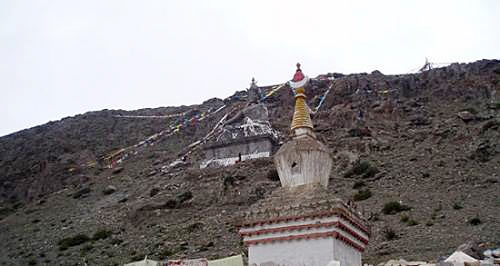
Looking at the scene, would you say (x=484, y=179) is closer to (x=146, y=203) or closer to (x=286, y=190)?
(x=146, y=203)

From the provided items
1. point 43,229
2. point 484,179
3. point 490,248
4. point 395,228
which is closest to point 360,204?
point 395,228

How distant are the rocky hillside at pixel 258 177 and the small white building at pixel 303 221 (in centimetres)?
2019

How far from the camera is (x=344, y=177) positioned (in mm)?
49469

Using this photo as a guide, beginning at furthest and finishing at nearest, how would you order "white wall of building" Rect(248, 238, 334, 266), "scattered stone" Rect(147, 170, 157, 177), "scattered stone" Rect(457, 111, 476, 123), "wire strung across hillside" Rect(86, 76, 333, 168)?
1. "wire strung across hillside" Rect(86, 76, 333, 168)
2. "scattered stone" Rect(147, 170, 157, 177)
3. "scattered stone" Rect(457, 111, 476, 123)
4. "white wall of building" Rect(248, 238, 334, 266)

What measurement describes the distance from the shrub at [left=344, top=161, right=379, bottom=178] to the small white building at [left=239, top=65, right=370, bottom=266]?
38.2 m

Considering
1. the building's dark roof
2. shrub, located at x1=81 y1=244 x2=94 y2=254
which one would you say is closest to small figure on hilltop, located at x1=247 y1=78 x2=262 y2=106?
the building's dark roof

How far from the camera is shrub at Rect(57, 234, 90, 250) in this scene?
147 ft

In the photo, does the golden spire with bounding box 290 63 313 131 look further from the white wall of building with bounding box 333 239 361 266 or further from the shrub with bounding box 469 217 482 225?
the shrub with bounding box 469 217 482 225

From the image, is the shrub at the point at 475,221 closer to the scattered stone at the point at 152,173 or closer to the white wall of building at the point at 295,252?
the white wall of building at the point at 295,252

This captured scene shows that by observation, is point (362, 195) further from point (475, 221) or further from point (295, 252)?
point (295, 252)

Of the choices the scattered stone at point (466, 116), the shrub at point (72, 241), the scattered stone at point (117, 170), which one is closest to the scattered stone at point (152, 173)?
the scattered stone at point (117, 170)

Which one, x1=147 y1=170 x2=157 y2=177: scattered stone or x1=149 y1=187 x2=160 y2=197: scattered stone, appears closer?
x1=149 y1=187 x2=160 y2=197: scattered stone

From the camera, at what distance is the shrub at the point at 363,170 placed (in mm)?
48656

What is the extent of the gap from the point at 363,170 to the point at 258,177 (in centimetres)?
940
